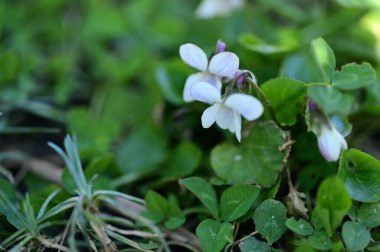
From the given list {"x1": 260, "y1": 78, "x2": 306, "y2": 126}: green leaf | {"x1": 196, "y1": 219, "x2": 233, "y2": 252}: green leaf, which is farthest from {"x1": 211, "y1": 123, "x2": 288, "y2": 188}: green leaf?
{"x1": 196, "y1": 219, "x2": 233, "y2": 252}: green leaf

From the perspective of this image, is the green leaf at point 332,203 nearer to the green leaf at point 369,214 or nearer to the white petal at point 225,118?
the green leaf at point 369,214

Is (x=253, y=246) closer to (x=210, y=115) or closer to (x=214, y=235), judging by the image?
(x=214, y=235)

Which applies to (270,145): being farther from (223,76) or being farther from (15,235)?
(15,235)

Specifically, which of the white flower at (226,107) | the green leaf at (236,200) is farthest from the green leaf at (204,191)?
the white flower at (226,107)

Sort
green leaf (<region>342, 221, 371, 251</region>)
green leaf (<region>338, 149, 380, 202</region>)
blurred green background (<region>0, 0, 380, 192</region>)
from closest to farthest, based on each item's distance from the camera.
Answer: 1. green leaf (<region>342, 221, 371, 251</region>)
2. green leaf (<region>338, 149, 380, 202</region>)
3. blurred green background (<region>0, 0, 380, 192</region>)

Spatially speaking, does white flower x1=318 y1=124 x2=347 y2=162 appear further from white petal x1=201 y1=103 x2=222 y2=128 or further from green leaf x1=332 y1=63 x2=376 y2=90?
white petal x1=201 y1=103 x2=222 y2=128

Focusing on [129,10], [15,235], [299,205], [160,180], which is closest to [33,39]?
[129,10]
